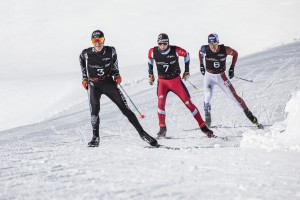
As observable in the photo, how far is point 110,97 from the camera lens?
694cm

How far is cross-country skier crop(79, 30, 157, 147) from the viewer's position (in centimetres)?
683

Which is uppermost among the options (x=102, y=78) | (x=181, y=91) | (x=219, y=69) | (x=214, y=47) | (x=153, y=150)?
(x=214, y=47)

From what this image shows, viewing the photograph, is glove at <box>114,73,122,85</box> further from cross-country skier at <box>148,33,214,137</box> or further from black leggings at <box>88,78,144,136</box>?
cross-country skier at <box>148,33,214,137</box>

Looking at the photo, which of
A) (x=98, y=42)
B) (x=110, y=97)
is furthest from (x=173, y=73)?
(x=98, y=42)

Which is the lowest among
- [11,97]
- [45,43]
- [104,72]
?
[11,97]

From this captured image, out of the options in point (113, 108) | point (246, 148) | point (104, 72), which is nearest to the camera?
point (246, 148)

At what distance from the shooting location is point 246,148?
20.2 feet

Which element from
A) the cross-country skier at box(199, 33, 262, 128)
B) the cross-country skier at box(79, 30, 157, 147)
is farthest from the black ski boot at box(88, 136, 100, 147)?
the cross-country skier at box(199, 33, 262, 128)

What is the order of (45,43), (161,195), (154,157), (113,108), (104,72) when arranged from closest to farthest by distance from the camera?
(161,195) < (154,157) < (104,72) < (113,108) < (45,43)

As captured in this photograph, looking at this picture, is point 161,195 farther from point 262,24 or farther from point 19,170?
point 262,24

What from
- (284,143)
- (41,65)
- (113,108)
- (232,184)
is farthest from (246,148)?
(41,65)

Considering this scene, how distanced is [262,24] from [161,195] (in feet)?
229

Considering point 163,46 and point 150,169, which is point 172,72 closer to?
point 163,46

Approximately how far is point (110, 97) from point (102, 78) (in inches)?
14.6
